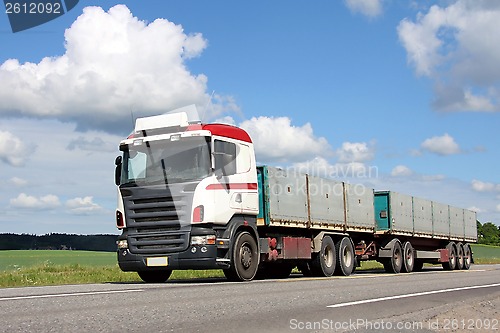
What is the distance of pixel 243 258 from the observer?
15.3 m

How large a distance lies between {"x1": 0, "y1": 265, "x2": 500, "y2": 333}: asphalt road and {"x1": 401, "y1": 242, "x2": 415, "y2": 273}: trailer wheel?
14.0m

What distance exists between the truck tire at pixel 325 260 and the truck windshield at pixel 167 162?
6217mm

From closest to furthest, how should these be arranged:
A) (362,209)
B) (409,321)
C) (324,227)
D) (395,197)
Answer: (409,321) < (324,227) < (362,209) < (395,197)

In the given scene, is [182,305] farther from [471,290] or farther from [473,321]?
[471,290]

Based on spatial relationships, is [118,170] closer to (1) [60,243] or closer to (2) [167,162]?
(2) [167,162]

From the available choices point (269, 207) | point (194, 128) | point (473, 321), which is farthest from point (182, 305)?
point (269, 207)

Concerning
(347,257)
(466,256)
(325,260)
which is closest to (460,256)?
(466,256)

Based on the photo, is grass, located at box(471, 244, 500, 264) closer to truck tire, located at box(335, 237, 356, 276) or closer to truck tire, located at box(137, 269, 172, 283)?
truck tire, located at box(335, 237, 356, 276)

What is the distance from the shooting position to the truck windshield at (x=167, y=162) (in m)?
14.6

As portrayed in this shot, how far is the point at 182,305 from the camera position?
899 centimetres

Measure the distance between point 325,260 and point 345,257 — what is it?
137 centimetres

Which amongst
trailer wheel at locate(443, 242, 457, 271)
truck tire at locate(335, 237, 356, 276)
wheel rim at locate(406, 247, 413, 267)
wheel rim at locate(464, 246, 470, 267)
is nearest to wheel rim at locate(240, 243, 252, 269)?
truck tire at locate(335, 237, 356, 276)

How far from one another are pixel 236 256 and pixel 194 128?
9.68 feet

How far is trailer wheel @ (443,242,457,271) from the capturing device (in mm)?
30969
